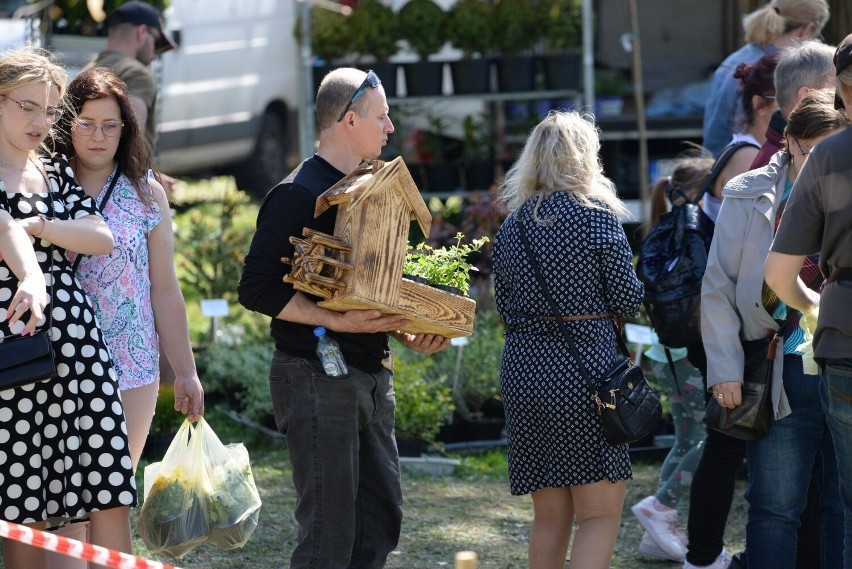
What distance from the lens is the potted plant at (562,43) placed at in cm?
816

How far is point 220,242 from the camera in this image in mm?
7410

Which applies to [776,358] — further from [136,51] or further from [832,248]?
[136,51]

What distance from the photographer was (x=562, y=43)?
27.0 ft

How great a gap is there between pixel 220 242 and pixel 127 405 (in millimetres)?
4044

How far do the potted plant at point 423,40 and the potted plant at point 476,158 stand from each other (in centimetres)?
45

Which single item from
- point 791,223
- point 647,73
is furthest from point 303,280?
point 647,73

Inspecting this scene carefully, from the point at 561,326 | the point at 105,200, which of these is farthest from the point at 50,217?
the point at 561,326

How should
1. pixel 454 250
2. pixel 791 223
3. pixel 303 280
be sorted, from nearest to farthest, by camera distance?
pixel 791 223, pixel 303 280, pixel 454 250

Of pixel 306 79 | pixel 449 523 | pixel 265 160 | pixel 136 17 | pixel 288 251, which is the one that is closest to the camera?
pixel 288 251

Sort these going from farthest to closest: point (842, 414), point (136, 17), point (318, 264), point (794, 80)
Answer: point (136, 17) → point (794, 80) → point (318, 264) → point (842, 414)

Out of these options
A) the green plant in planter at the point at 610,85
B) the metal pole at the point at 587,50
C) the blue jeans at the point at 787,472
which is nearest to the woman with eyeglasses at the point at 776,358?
the blue jeans at the point at 787,472

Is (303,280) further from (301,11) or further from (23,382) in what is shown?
(301,11)

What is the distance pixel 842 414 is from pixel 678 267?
119cm

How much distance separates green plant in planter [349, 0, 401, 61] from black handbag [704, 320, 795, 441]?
516 centimetres
